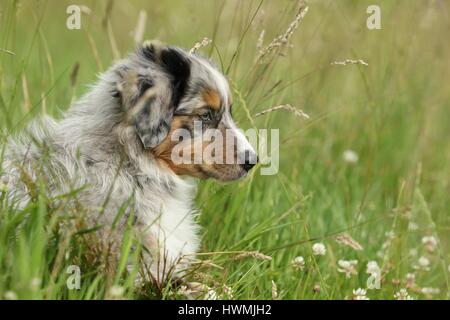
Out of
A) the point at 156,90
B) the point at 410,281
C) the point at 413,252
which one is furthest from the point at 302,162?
the point at 156,90

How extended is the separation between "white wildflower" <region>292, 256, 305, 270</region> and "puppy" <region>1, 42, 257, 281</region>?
566 mm

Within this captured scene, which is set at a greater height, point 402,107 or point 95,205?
point 402,107

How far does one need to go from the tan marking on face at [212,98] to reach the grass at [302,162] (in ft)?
1.11

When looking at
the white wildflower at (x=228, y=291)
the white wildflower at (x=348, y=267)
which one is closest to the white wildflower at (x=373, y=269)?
the white wildflower at (x=348, y=267)

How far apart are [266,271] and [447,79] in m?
4.00

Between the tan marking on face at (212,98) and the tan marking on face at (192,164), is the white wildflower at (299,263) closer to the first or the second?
the tan marking on face at (192,164)

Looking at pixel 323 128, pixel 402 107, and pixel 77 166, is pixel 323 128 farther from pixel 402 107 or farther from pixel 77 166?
pixel 77 166

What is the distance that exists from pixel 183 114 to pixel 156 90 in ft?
1.09

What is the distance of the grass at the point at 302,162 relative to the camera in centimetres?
349

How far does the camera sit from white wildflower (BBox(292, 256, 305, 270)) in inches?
172

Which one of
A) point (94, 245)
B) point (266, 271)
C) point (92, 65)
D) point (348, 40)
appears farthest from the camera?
point (92, 65)
